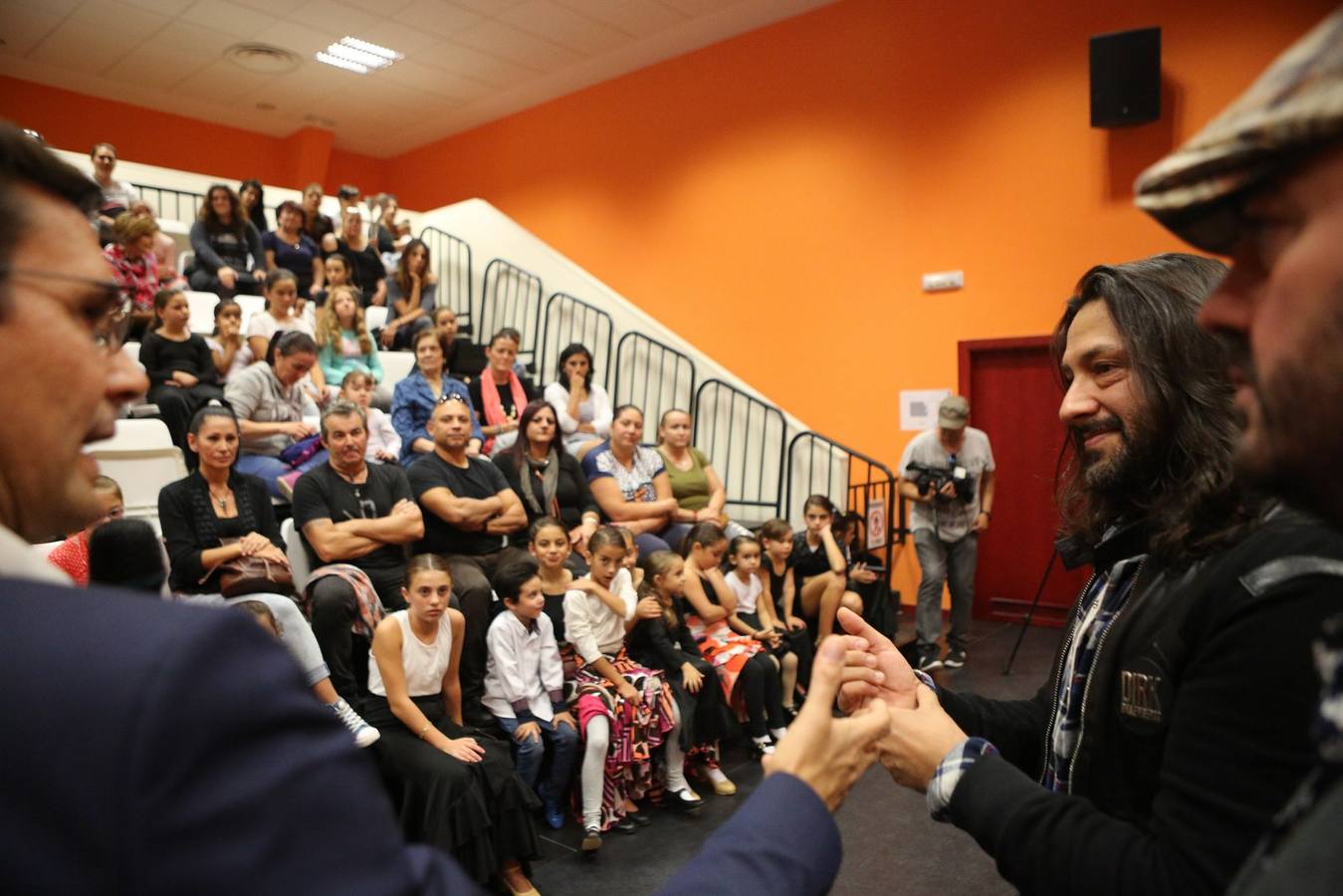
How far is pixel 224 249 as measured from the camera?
292 inches

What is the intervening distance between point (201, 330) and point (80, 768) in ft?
24.3

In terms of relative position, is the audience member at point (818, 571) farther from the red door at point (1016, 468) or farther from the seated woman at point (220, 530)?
the seated woman at point (220, 530)

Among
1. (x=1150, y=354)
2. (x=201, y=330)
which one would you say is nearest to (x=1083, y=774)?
(x=1150, y=354)

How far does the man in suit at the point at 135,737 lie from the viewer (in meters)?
0.54

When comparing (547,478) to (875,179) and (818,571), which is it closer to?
(818,571)

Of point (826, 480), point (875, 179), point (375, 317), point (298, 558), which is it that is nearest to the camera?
point (298, 558)

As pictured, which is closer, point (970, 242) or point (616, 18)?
point (970, 242)

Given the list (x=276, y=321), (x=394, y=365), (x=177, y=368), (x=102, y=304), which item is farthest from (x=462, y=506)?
(x=102, y=304)

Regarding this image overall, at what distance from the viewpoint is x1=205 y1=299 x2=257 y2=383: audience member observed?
18.7 feet

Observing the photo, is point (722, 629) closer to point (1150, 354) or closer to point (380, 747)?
point (380, 747)

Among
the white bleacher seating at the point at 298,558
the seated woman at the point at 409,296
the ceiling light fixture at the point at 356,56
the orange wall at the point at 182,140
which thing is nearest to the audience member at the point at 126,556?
the white bleacher seating at the point at 298,558

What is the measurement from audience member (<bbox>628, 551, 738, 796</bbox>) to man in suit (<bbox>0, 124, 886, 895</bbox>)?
373cm

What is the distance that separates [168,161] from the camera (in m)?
10.9

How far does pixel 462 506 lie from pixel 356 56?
23.4 ft
